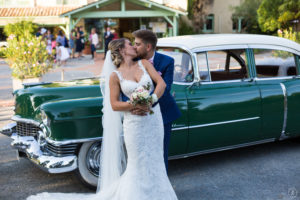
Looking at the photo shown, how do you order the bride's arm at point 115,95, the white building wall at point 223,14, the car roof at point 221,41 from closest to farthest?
the bride's arm at point 115,95
the car roof at point 221,41
the white building wall at point 223,14

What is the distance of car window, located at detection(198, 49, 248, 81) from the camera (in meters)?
4.78

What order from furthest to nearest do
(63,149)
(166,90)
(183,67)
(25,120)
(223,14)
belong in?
(223,14)
(183,67)
(25,120)
(63,149)
(166,90)

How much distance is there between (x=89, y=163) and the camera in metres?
4.20

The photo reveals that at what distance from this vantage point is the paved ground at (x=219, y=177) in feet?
13.6

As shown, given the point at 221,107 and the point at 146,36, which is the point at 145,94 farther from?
the point at 221,107

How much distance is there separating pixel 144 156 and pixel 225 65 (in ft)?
8.22

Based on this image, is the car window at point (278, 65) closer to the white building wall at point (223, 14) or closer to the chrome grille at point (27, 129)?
the chrome grille at point (27, 129)

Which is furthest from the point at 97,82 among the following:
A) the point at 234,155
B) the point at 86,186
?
the point at 234,155

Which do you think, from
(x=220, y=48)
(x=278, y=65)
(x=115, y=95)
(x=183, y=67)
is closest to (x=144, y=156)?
(x=115, y=95)

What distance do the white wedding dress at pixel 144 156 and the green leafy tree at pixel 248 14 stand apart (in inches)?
1049

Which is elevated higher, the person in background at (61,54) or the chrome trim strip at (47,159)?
the person in background at (61,54)

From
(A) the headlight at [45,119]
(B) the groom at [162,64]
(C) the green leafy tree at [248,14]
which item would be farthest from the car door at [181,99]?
(C) the green leafy tree at [248,14]

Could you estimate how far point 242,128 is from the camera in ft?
15.9

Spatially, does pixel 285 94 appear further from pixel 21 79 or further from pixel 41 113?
pixel 21 79
